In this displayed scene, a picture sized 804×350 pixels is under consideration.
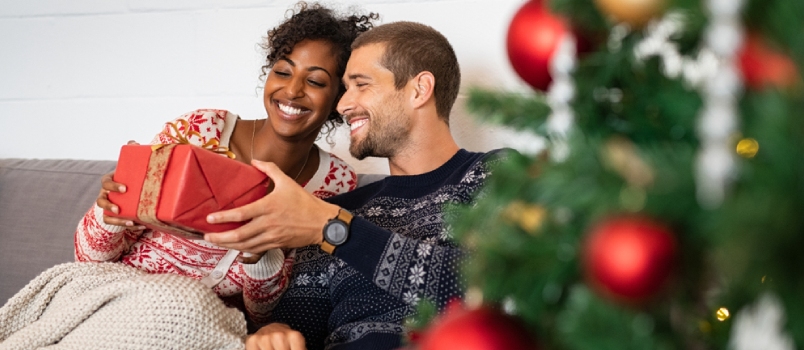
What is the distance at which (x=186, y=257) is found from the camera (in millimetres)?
1479

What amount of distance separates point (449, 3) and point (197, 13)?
714mm

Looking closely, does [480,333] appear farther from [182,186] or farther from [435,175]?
[435,175]

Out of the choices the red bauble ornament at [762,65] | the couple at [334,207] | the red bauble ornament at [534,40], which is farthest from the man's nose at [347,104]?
the red bauble ornament at [762,65]

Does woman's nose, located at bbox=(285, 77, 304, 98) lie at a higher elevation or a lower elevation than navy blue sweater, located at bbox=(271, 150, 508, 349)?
higher

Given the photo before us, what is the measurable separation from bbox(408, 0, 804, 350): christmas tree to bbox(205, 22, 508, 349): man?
61 centimetres

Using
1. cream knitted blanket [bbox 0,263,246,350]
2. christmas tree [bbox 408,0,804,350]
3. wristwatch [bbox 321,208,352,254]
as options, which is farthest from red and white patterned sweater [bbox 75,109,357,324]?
christmas tree [bbox 408,0,804,350]

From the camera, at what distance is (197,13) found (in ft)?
6.70

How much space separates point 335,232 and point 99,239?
0.52m

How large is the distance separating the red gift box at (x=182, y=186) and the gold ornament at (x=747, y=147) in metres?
0.87

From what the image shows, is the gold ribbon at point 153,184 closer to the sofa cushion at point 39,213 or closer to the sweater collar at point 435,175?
the sweater collar at point 435,175

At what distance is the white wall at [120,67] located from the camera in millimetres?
2006

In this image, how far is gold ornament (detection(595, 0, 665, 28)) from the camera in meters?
0.42

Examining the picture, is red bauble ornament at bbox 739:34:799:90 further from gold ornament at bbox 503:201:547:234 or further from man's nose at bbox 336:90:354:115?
man's nose at bbox 336:90:354:115

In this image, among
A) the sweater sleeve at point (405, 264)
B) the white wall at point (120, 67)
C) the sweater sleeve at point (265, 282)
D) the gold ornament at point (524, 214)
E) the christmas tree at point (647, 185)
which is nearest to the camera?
the christmas tree at point (647, 185)
